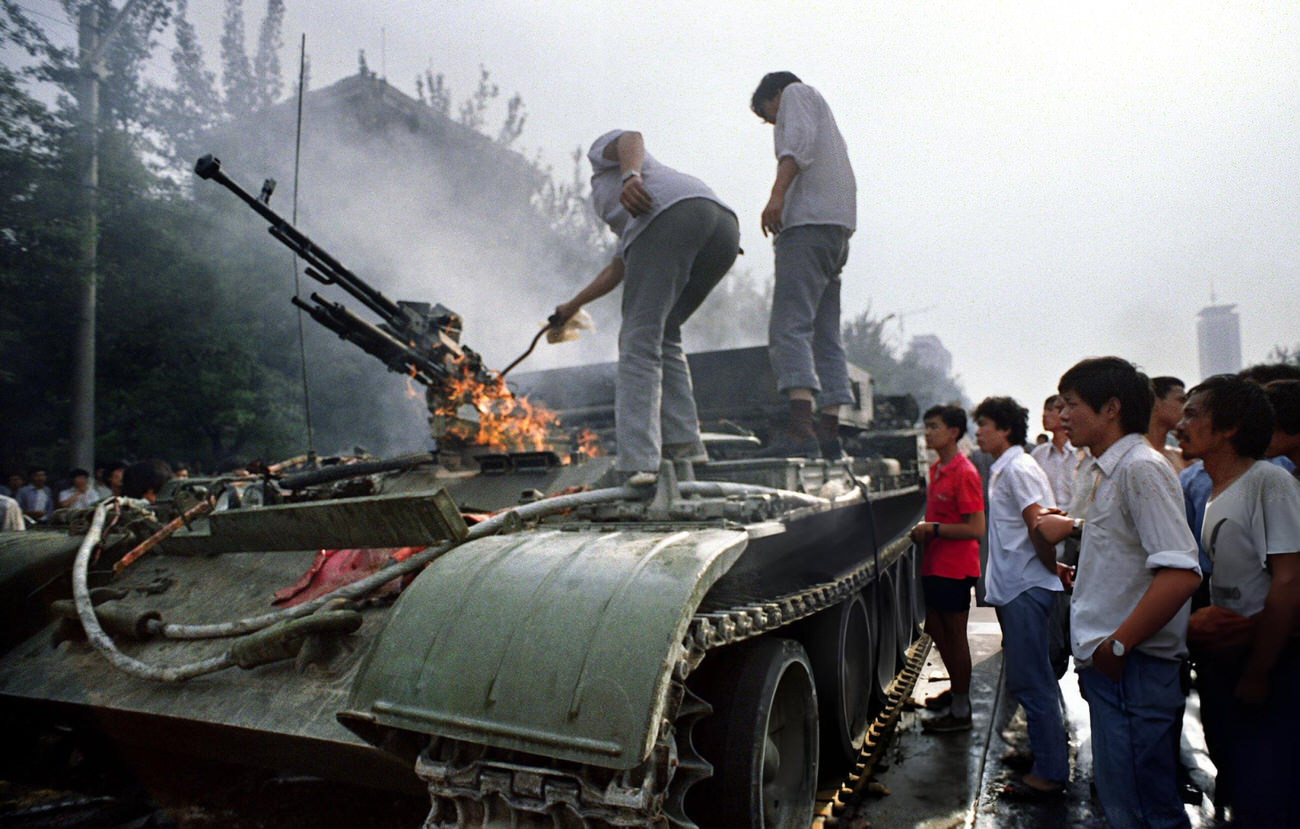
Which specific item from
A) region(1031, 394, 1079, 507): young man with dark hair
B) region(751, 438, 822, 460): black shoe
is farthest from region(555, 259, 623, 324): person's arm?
region(1031, 394, 1079, 507): young man with dark hair

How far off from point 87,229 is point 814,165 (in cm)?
866

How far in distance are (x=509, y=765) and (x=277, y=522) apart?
1408mm

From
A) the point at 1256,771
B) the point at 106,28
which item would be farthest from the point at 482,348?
the point at 1256,771

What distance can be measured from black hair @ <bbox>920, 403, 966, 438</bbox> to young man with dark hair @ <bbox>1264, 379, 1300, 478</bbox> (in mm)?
2074

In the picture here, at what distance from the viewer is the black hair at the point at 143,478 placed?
721 cm

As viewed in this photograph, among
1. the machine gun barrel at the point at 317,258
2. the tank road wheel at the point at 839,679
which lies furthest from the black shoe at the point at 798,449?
the machine gun barrel at the point at 317,258

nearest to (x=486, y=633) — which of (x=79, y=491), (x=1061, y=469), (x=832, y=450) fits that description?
(x=832, y=450)

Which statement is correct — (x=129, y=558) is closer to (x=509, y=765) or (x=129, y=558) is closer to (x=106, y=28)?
(x=509, y=765)

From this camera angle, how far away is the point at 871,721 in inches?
190

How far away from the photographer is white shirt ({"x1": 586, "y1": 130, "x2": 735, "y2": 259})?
11.1 ft

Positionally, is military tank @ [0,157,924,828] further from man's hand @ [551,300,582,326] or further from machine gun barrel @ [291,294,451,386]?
machine gun barrel @ [291,294,451,386]

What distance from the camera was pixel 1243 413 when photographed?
8.43ft

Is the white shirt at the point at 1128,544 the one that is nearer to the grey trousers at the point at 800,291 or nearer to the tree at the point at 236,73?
the grey trousers at the point at 800,291

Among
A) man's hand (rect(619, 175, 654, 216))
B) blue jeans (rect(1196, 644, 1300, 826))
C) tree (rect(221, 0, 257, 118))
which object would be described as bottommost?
blue jeans (rect(1196, 644, 1300, 826))
